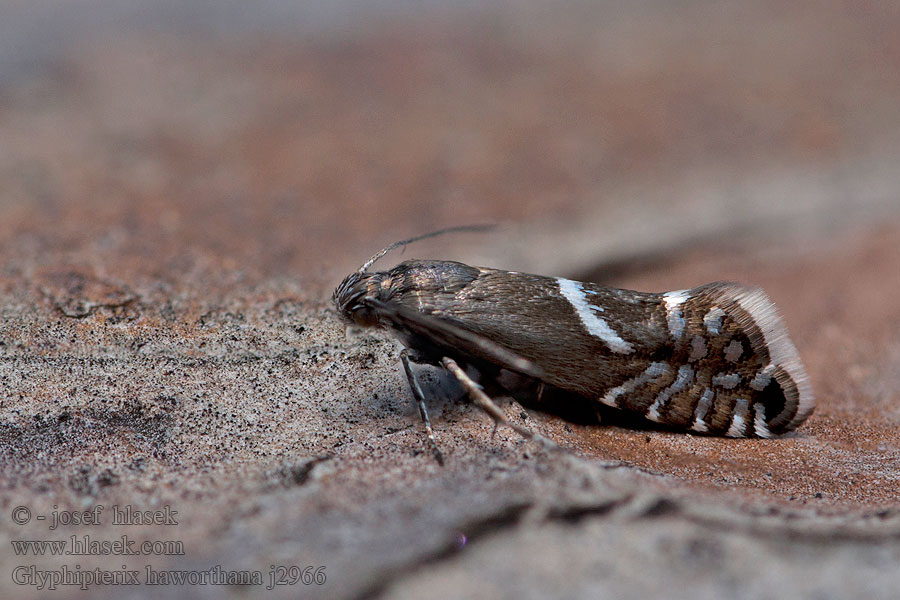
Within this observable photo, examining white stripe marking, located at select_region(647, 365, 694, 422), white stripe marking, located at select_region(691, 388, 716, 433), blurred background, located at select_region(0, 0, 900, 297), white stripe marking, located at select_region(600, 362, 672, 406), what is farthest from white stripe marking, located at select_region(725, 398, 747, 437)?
blurred background, located at select_region(0, 0, 900, 297)

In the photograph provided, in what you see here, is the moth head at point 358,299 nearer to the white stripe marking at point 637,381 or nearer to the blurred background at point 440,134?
the blurred background at point 440,134

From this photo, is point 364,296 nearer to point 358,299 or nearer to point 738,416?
point 358,299

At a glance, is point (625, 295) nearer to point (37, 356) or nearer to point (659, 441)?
point (659, 441)

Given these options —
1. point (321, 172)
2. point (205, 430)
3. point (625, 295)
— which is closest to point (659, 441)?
point (625, 295)

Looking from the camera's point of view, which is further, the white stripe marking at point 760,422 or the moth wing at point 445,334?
the white stripe marking at point 760,422

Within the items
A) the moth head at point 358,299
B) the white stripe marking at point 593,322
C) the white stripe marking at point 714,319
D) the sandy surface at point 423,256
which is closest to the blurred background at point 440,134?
the sandy surface at point 423,256

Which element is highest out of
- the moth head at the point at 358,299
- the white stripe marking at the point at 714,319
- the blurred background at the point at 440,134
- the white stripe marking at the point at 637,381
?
the blurred background at the point at 440,134
